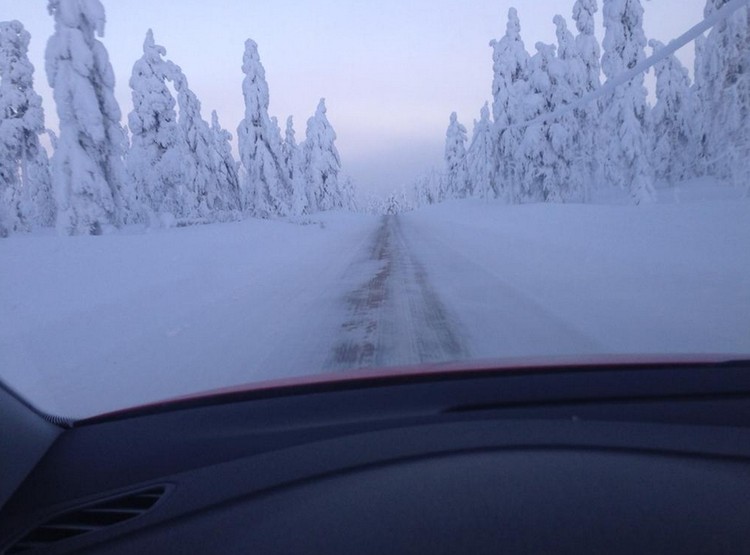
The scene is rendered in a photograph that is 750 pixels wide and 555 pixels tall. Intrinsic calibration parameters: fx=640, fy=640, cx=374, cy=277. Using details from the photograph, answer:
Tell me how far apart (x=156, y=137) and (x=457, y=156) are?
58.3 metres

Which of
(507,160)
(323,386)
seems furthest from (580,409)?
(507,160)

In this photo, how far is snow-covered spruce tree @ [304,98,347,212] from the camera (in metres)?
77.1

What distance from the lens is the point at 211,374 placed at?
20.0ft

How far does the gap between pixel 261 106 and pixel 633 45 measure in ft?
94.9

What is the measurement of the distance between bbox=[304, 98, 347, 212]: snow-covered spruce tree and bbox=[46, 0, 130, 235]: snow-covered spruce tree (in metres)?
49.8

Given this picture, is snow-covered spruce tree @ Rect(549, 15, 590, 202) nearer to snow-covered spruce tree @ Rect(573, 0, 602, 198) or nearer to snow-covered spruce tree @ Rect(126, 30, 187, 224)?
snow-covered spruce tree @ Rect(573, 0, 602, 198)

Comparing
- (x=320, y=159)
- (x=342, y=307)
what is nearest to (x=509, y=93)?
(x=320, y=159)

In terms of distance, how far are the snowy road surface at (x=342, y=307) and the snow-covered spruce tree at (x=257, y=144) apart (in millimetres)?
36437

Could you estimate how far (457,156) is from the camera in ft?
303

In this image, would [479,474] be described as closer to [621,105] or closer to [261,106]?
[621,105]

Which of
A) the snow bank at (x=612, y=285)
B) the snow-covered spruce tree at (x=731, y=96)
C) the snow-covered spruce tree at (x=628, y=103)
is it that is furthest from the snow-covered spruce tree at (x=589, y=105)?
the snow bank at (x=612, y=285)

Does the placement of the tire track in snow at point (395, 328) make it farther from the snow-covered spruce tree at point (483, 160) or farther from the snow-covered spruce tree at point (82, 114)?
the snow-covered spruce tree at point (483, 160)

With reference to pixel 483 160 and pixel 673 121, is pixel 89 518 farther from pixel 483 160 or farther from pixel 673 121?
pixel 483 160

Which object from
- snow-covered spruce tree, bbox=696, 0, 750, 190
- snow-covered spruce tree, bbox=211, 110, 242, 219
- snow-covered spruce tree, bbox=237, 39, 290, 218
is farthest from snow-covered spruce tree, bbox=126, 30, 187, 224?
snow-covered spruce tree, bbox=696, 0, 750, 190
